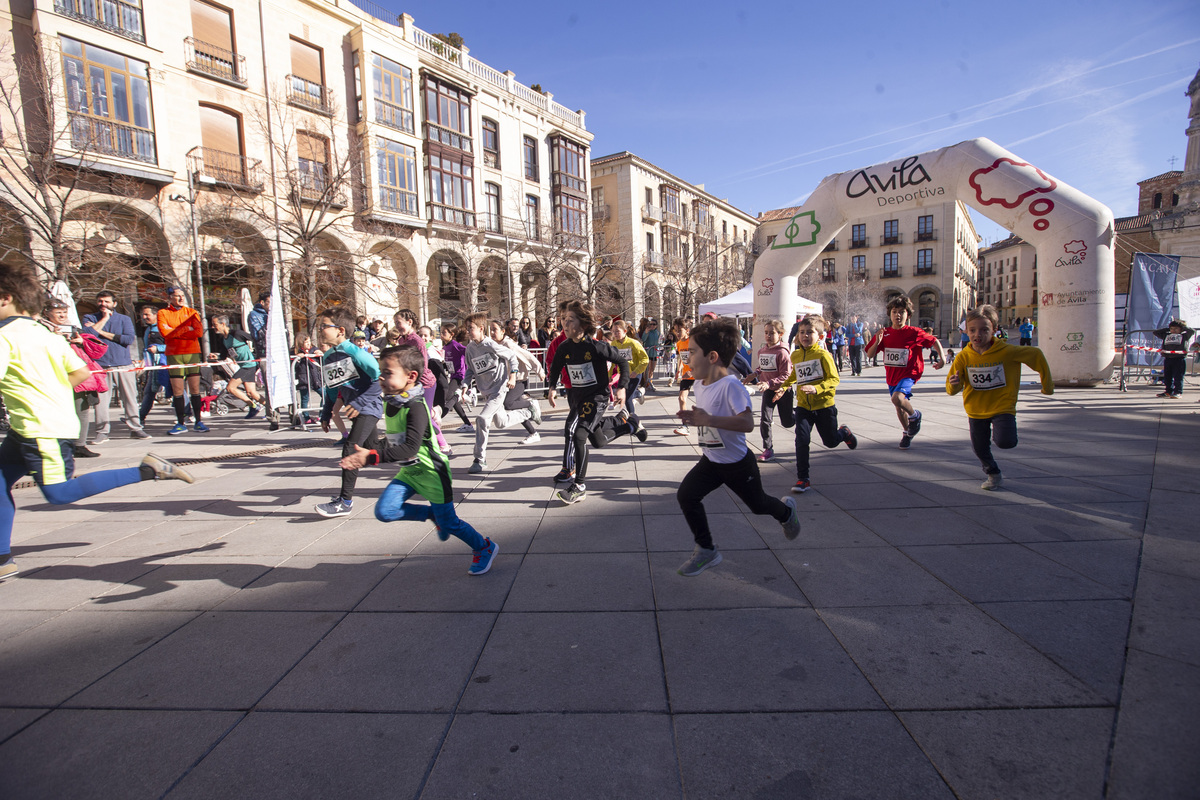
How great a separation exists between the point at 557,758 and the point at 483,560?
5.70ft

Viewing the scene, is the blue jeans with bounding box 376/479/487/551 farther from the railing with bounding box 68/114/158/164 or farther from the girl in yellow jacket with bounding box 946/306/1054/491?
the railing with bounding box 68/114/158/164

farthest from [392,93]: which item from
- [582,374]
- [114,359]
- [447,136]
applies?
[582,374]

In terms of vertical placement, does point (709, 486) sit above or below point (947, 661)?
above

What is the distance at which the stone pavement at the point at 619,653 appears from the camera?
1.90 m

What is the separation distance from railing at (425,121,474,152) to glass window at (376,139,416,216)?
1.70 metres

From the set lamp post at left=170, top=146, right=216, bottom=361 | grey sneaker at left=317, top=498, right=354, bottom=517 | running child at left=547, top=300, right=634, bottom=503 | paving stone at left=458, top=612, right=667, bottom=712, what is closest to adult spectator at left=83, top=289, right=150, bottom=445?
grey sneaker at left=317, top=498, right=354, bottom=517

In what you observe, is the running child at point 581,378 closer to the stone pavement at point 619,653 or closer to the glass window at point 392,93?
the stone pavement at point 619,653

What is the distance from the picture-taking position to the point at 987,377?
516 centimetres

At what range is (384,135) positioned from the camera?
2384 centimetres

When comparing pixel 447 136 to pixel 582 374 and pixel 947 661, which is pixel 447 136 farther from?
pixel 947 661

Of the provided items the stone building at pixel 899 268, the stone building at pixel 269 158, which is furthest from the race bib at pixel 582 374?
the stone building at pixel 899 268

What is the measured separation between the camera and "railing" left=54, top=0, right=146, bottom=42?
1619 centimetres

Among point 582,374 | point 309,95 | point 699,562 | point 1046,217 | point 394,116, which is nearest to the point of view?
point 699,562

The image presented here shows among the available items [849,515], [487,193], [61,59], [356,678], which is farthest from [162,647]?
[487,193]
